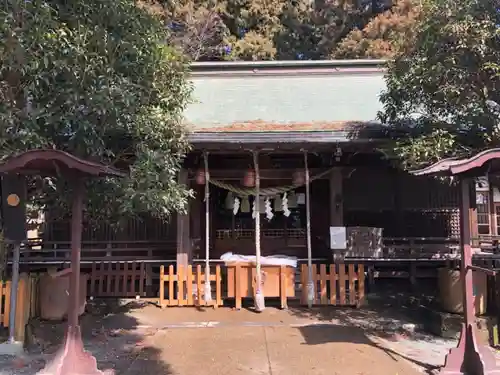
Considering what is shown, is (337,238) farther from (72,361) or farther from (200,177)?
(72,361)

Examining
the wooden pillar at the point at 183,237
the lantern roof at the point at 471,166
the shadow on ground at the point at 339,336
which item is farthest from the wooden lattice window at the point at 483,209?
the wooden pillar at the point at 183,237

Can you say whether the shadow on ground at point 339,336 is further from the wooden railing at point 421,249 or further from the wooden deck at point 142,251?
the wooden railing at point 421,249

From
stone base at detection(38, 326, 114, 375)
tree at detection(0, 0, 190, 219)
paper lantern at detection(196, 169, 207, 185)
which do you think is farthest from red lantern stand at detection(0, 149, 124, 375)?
paper lantern at detection(196, 169, 207, 185)

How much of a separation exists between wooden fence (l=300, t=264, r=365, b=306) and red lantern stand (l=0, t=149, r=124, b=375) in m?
4.35

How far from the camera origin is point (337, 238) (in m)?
9.32

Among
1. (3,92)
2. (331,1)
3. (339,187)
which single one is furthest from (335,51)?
(3,92)

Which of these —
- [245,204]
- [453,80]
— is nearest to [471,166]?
[453,80]

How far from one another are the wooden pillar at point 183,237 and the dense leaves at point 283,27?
12.7 meters

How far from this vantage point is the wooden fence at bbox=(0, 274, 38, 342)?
6543 millimetres

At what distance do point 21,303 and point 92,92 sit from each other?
3176 mm

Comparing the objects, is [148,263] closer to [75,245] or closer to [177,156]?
[177,156]

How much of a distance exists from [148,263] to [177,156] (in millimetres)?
3338

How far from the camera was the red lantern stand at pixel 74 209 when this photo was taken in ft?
16.9

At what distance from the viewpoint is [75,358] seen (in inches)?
212
